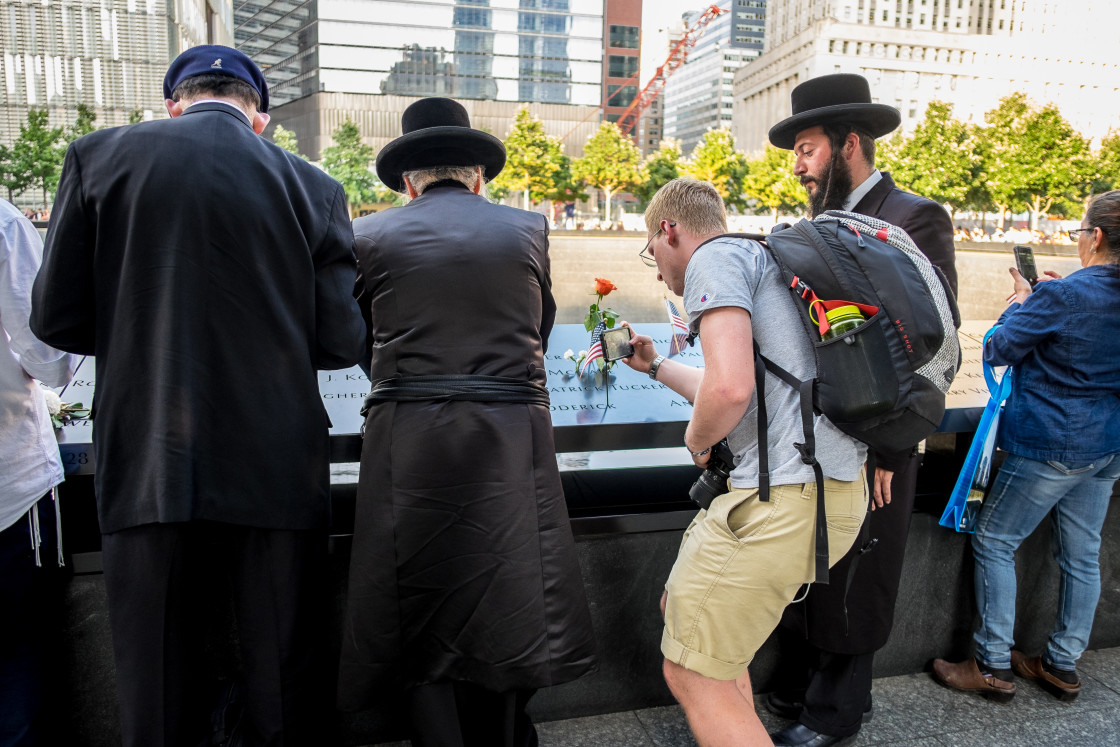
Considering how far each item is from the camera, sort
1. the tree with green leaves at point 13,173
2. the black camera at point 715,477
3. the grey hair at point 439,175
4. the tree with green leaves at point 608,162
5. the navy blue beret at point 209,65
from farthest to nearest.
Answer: the tree with green leaves at point 608,162 < the tree with green leaves at point 13,173 < the grey hair at point 439,175 < the black camera at point 715,477 < the navy blue beret at point 209,65

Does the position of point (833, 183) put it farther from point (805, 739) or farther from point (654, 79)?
point (654, 79)

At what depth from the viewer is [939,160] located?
52.9m

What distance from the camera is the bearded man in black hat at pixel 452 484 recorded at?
79.9 inches

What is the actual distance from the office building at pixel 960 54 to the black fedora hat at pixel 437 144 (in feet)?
325

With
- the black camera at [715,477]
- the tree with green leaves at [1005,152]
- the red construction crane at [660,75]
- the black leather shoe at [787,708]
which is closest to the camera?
the black camera at [715,477]

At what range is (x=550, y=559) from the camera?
211cm

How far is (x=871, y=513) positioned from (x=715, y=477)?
673mm

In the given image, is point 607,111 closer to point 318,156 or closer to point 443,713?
point 318,156

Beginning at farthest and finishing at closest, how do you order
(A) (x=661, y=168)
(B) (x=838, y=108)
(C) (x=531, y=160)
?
1. (A) (x=661, y=168)
2. (C) (x=531, y=160)
3. (B) (x=838, y=108)

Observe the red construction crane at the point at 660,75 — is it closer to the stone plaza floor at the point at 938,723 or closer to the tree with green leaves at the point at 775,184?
the tree with green leaves at the point at 775,184

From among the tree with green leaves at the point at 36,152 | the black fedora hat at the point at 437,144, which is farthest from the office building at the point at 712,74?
the black fedora hat at the point at 437,144

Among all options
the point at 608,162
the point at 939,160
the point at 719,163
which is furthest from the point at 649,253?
the point at 608,162

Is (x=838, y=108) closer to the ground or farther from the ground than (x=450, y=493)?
farther from the ground

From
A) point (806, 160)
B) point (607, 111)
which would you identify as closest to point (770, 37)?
point (607, 111)
